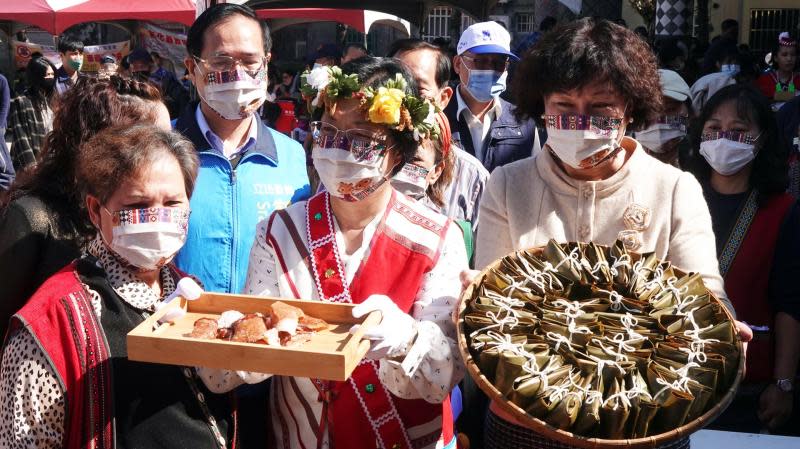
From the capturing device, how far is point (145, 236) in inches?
103

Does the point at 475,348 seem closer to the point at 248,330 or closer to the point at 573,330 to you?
the point at 573,330

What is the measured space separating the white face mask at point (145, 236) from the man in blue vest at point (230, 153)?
0.95 m

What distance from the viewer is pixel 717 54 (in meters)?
11.4

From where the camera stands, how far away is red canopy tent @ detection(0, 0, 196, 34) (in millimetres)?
15016

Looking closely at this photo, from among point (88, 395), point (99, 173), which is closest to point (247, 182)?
point (99, 173)

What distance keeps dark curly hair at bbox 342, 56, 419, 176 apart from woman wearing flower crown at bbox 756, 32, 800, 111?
9.03 m

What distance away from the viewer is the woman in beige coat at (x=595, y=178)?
291 centimetres

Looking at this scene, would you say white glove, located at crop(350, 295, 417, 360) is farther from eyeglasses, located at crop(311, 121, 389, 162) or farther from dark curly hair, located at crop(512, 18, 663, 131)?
dark curly hair, located at crop(512, 18, 663, 131)

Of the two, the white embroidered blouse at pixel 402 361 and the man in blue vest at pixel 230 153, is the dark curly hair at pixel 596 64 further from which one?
the man in blue vest at pixel 230 153

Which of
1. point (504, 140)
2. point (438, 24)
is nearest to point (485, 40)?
point (504, 140)

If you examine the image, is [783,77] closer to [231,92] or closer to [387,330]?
[231,92]

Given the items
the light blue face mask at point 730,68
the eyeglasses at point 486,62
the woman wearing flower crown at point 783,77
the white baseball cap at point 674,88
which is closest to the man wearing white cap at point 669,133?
the white baseball cap at point 674,88

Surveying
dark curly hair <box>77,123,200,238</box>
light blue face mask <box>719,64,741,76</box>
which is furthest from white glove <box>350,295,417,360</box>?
light blue face mask <box>719,64,741,76</box>

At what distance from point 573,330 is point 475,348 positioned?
11.0 inches
